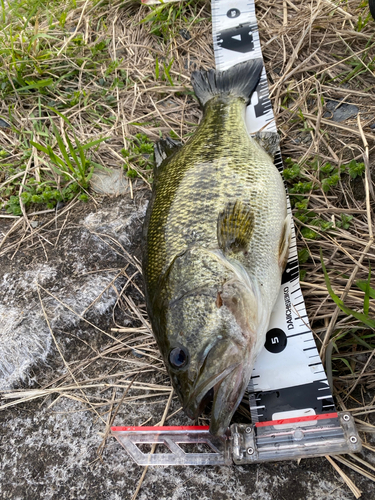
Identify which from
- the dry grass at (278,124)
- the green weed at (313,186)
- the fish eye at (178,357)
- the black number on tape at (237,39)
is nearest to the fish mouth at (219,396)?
the fish eye at (178,357)

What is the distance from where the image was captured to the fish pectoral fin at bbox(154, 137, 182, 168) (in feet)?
9.18

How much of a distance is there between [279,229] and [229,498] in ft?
5.30

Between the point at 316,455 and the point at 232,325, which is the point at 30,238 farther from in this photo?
the point at 316,455

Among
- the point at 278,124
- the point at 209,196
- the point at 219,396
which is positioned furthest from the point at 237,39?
the point at 219,396

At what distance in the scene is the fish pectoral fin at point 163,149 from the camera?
110 inches

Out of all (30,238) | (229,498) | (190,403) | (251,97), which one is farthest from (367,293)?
(30,238)

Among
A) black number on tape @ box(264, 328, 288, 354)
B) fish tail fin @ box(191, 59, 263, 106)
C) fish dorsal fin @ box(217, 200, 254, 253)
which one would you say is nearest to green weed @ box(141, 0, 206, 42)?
fish tail fin @ box(191, 59, 263, 106)

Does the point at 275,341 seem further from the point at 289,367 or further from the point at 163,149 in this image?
the point at 163,149

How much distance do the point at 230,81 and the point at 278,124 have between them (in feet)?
1.95

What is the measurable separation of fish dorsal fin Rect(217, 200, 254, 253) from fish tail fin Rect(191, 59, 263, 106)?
1.37m

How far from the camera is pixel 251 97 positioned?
329 centimetres

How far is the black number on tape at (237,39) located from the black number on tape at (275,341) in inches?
112

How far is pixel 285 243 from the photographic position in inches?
95.9

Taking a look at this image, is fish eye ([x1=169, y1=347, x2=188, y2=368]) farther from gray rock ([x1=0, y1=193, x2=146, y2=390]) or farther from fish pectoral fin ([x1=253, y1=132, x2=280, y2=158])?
fish pectoral fin ([x1=253, y1=132, x2=280, y2=158])
